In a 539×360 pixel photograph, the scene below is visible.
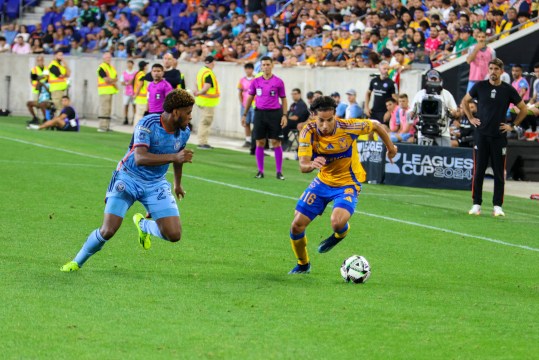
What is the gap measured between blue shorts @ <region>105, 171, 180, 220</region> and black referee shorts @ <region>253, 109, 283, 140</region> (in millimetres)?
10255

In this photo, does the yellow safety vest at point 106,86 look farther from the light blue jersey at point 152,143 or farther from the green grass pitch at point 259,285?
the light blue jersey at point 152,143

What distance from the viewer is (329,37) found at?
30.5m

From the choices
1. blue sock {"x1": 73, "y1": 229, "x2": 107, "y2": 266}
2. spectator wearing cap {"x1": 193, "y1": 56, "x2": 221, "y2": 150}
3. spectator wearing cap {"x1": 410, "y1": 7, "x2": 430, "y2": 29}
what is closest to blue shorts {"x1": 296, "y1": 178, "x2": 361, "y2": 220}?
blue sock {"x1": 73, "y1": 229, "x2": 107, "y2": 266}

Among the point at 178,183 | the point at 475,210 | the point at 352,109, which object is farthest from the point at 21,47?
the point at 178,183

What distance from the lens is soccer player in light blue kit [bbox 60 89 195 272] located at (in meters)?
10.0

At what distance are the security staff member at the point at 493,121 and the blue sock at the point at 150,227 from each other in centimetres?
692

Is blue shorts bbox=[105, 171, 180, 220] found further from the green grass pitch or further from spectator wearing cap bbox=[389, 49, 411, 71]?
spectator wearing cap bbox=[389, 49, 411, 71]

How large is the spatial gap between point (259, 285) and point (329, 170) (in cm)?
155

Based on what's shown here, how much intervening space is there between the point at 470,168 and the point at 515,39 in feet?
20.3

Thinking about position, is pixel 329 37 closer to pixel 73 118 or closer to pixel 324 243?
pixel 73 118

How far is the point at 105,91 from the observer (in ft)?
109

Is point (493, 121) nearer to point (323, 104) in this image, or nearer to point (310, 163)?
point (323, 104)

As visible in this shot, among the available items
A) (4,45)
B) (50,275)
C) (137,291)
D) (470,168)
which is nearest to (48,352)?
(137,291)

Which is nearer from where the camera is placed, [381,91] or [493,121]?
[493,121]
